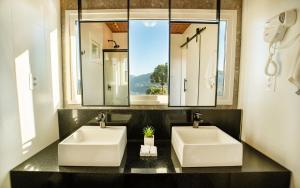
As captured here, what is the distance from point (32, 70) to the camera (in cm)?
139

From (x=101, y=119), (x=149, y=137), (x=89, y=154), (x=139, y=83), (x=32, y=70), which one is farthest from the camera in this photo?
(x=139, y=83)

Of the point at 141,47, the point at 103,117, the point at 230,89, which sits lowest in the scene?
the point at 103,117

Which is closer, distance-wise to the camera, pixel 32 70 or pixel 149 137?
pixel 32 70

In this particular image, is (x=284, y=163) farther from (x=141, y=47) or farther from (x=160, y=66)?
(x=141, y=47)

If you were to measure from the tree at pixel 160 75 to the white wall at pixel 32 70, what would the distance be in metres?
0.90

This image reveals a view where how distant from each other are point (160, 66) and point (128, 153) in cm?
84

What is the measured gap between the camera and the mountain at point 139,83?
1.79 m

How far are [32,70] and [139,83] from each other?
876 mm

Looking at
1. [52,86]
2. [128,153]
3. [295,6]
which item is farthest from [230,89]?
[52,86]

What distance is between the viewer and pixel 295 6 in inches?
44.8

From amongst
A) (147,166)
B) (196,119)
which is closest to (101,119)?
(147,166)

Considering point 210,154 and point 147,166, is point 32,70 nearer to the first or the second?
point 147,166

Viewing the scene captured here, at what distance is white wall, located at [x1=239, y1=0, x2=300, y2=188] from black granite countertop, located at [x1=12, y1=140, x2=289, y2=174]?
0.36ft

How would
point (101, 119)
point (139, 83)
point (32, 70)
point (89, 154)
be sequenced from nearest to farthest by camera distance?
point (89, 154)
point (32, 70)
point (101, 119)
point (139, 83)
